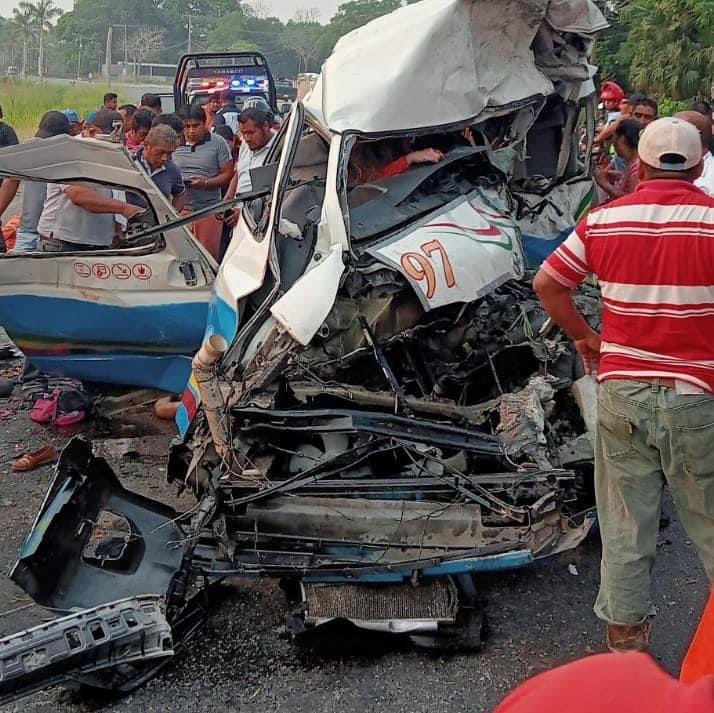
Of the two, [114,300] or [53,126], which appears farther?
[53,126]

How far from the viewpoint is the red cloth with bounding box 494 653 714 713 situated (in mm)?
860

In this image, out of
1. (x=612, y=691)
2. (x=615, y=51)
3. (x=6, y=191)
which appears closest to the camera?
(x=612, y=691)

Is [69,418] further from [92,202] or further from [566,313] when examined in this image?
[566,313]

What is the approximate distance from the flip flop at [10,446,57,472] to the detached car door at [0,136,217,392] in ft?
1.56

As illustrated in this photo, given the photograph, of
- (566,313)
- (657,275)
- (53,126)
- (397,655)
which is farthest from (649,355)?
(53,126)

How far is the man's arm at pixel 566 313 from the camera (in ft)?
9.64

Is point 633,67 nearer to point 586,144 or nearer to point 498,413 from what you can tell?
point 586,144

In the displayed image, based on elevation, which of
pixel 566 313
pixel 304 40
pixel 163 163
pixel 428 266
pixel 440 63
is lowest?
pixel 304 40

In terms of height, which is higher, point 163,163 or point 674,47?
point 163,163

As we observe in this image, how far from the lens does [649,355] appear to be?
273 cm

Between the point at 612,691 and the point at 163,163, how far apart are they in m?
5.61

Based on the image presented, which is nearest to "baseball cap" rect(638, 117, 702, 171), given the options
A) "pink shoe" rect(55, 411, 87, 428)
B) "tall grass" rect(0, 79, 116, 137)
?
"pink shoe" rect(55, 411, 87, 428)

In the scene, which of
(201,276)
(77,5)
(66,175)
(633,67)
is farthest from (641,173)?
(77,5)

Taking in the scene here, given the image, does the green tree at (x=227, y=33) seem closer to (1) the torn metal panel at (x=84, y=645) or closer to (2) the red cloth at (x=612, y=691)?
(1) the torn metal panel at (x=84, y=645)
